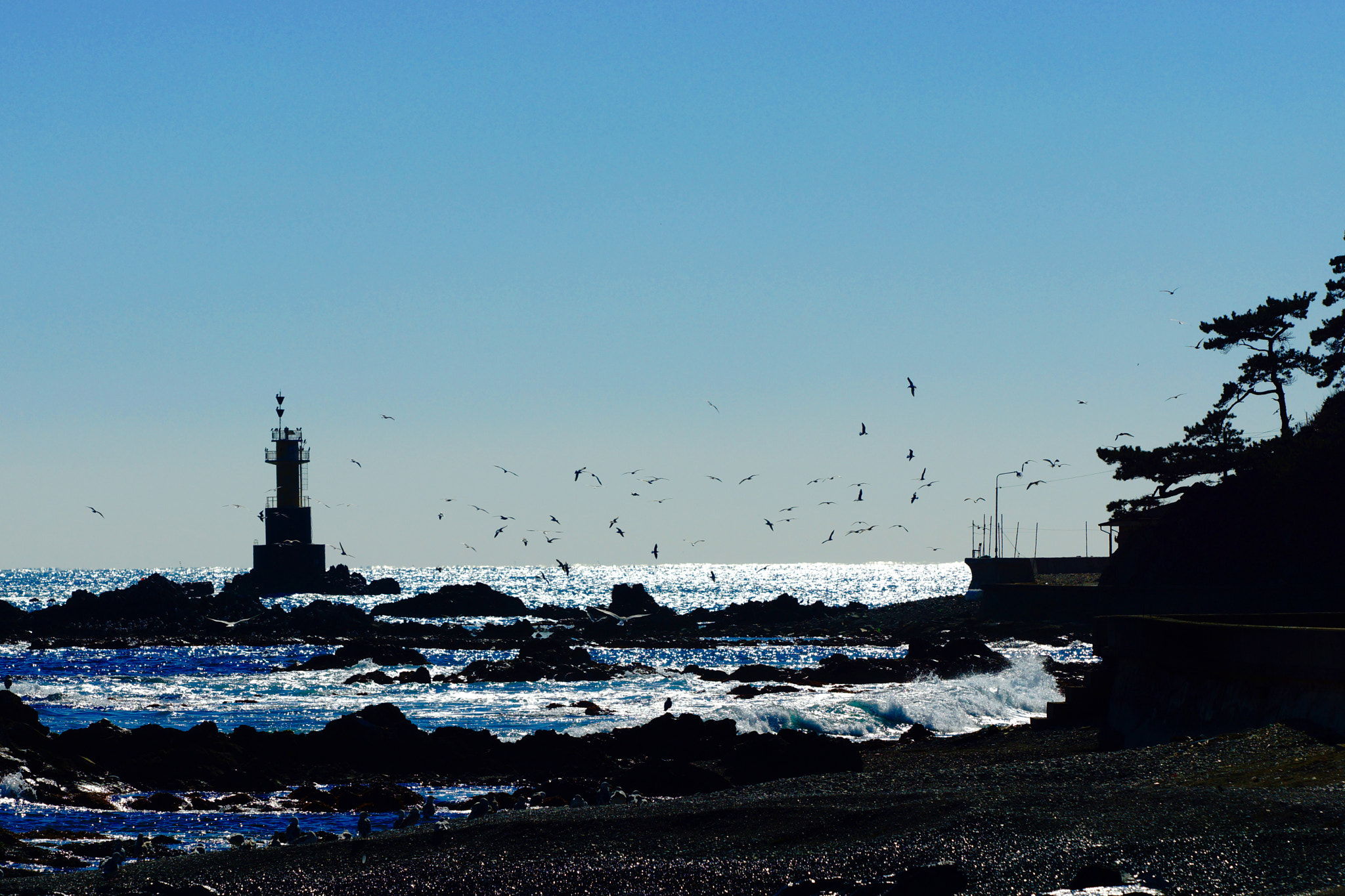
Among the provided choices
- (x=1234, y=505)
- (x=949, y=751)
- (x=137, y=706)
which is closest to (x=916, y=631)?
(x=1234, y=505)

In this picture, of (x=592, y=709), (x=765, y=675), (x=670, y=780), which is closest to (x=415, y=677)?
(x=765, y=675)

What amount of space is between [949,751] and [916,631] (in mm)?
48459

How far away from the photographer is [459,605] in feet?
300

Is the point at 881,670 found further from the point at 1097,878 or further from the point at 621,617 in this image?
the point at 621,617

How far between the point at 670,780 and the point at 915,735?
9332mm

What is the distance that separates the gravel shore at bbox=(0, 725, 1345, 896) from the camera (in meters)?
8.77

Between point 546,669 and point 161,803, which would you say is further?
point 546,669

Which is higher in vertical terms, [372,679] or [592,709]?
[592,709]

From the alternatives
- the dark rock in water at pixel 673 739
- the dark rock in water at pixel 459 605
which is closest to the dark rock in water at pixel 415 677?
the dark rock in water at pixel 673 739

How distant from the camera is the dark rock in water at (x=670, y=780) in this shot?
18.3 metres

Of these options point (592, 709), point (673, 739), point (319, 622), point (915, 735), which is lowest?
point (319, 622)

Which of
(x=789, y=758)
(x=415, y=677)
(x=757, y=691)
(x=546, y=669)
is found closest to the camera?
(x=789, y=758)

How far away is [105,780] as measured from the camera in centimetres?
2030

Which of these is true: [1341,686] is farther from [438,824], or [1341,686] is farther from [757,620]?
[757,620]
